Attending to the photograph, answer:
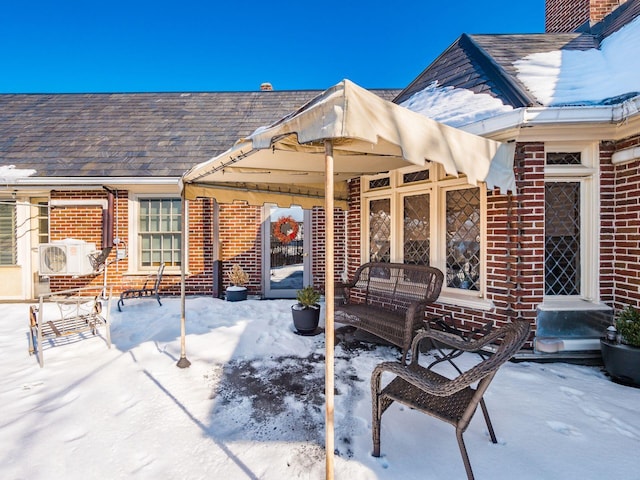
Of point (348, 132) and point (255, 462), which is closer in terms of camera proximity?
point (348, 132)

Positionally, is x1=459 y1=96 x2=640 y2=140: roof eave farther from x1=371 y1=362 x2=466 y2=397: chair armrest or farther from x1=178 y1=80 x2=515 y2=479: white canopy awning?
x1=371 y1=362 x2=466 y2=397: chair armrest

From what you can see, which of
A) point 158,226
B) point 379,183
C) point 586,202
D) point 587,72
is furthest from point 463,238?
point 158,226

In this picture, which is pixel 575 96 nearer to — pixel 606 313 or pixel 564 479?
pixel 606 313

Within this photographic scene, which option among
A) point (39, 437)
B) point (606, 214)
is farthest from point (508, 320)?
point (39, 437)

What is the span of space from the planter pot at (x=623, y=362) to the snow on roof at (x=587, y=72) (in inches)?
105

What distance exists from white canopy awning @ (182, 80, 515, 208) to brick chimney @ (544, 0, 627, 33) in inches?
261

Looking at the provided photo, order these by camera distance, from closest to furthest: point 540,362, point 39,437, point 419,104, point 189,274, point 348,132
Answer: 1. point 348,132
2. point 39,437
3. point 540,362
4. point 419,104
5. point 189,274

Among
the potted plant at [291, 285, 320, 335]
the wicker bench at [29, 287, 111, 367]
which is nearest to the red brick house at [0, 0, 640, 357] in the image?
the potted plant at [291, 285, 320, 335]

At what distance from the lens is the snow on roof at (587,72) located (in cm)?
402

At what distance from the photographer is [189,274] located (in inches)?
314

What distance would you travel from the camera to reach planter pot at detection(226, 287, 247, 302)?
24.7 feet

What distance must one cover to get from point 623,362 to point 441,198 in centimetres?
270

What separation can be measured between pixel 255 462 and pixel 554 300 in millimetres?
3909

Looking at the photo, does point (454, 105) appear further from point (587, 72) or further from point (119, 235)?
point (119, 235)
